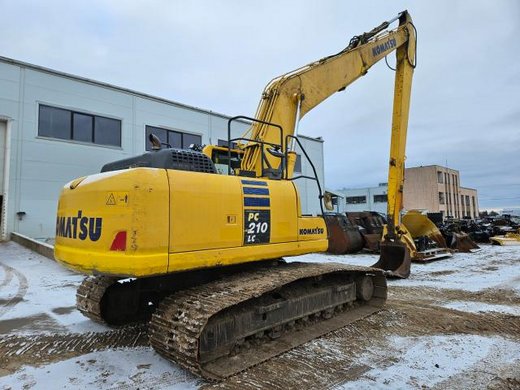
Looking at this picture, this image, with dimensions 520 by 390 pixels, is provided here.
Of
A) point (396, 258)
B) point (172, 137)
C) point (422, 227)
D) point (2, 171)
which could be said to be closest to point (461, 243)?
point (422, 227)

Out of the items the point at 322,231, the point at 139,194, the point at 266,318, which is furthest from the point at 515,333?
the point at 139,194

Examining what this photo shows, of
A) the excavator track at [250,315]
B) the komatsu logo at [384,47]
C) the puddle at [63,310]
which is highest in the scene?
the komatsu logo at [384,47]

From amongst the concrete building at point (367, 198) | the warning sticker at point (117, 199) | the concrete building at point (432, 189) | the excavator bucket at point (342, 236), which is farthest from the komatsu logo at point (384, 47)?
the concrete building at point (432, 189)

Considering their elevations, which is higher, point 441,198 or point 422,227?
point 441,198

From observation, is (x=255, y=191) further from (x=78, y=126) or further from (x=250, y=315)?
(x=78, y=126)

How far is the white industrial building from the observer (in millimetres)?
14250

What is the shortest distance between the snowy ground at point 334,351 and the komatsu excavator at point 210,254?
0.28 metres

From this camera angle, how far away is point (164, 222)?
3.66m

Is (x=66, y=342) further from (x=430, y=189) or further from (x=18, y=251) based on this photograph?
(x=430, y=189)

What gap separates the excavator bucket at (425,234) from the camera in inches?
490

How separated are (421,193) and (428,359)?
185 ft

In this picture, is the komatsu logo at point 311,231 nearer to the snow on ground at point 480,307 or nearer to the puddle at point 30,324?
the snow on ground at point 480,307

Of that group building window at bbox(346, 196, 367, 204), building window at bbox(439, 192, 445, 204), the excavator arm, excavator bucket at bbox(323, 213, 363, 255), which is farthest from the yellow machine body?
building window at bbox(439, 192, 445, 204)

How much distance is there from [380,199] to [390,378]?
5367cm
